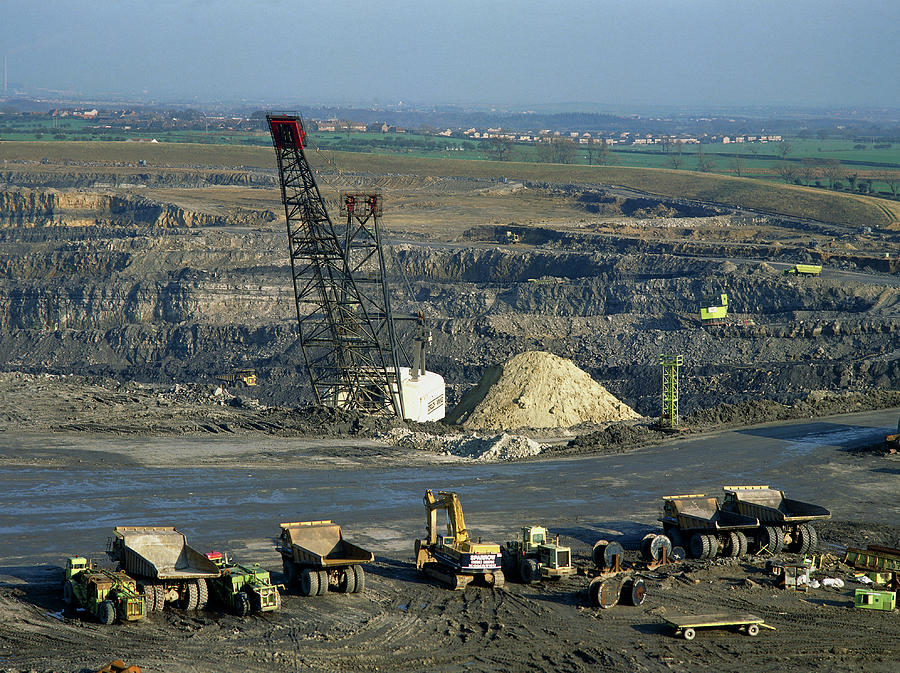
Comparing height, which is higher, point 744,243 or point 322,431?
point 744,243

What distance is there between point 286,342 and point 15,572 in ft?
130

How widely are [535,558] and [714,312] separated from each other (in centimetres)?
4148

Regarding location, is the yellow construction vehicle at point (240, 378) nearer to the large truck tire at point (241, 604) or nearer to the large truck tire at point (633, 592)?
the large truck tire at point (241, 604)

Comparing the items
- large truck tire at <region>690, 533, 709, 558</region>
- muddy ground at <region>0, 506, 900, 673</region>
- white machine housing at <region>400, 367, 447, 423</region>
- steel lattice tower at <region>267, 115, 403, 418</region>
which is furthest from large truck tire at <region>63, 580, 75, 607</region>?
white machine housing at <region>400, 367, 447, 423</region>

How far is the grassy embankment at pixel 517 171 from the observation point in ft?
330

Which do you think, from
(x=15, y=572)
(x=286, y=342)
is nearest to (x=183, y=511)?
(x=15, y=572)

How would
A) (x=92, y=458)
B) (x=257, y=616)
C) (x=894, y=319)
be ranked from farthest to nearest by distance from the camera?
1. (x=894, y=319)
2. (x=92, y=458)
3. (x=257, y=616)

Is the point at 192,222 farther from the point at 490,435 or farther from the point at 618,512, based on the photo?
the point at 618,512

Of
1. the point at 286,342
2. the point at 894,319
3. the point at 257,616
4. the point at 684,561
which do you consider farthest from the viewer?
the point at 286,342

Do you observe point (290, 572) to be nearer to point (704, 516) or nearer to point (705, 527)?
point (705, 527)

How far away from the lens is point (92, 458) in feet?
113

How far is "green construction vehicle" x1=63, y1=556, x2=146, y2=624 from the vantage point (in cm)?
2000

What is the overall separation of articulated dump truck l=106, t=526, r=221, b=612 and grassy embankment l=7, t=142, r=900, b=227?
85.5 meters

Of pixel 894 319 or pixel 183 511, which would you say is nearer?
pixel 183 511
